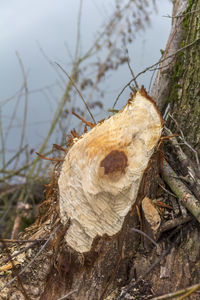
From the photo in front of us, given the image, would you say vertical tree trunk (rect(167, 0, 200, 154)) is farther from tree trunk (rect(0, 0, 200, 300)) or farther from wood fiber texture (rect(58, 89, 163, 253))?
wood fiber texture (rect(58, 89, 163, 253))

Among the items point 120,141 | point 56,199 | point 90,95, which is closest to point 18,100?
point 90,95

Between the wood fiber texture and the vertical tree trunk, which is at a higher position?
the vertical tree trunk

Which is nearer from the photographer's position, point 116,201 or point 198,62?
point 116,201

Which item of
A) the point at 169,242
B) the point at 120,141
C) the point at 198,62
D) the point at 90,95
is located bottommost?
the point at 169,242

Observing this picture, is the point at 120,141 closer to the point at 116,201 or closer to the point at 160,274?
the point at 116,201

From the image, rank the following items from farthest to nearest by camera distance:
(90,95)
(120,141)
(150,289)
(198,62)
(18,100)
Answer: (90,95) < (18,100) < (198,62) < (150,289) < (120,141)

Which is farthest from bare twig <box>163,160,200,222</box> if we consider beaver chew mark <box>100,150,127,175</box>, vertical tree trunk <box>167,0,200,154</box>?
beaver chew mark <box>100,150,127,175</box>

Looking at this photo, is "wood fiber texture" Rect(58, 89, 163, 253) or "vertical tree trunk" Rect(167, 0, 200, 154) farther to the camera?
"vertical tree trunk" Rect(167, 0, 200, 154)

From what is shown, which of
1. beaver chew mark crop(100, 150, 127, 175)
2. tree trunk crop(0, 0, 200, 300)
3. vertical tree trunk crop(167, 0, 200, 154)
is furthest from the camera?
vertical tree trunk crop(167, 0, 200, 154)
